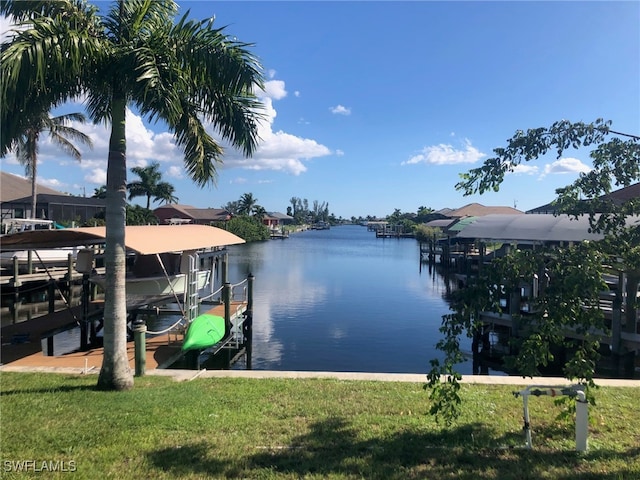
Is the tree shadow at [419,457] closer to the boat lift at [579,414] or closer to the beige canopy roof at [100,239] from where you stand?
the boat lift at [579,414]

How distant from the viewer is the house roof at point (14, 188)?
4538 centimetres

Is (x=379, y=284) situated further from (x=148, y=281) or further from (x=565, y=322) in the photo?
(x=565, y=322)

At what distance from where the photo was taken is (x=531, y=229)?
21484mm

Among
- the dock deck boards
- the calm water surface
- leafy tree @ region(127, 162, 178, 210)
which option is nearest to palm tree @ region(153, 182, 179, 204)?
leafy tree @ region(127, 162, 178, 210)

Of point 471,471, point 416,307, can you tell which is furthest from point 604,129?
point 416,307

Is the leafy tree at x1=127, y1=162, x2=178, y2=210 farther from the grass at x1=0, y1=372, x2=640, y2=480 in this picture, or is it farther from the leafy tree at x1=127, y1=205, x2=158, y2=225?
the grass at x1=0, y1=372, x2=640, y2=480

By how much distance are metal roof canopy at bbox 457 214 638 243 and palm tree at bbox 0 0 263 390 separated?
15.3 m

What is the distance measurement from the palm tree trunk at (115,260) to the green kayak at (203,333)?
451cm

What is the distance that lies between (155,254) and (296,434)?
31.2ft

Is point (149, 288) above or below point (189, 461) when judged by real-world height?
above

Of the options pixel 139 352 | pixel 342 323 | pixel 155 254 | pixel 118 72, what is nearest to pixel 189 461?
pixel 139 352

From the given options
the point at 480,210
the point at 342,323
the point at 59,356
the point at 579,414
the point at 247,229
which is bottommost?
the point at 342,323

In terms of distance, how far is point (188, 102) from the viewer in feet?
28.6

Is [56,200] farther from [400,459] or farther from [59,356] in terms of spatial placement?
[400,459]
